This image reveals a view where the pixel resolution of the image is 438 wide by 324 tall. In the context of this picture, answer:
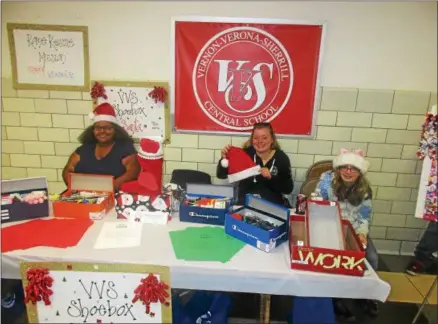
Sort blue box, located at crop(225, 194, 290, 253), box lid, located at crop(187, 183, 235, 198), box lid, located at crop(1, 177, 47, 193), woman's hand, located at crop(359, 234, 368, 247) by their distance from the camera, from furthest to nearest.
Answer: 1. box lid, located at crop(187, 183, 235, 198)
2. box lid, located at crop(1, 177, 47, 193)
3. woman's hand, located at crop(359, 234, 368, 247)
4. blue box, located at crop(225, 194, 290, 253)

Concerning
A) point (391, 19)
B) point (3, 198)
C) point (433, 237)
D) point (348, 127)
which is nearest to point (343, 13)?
point (391, 19)

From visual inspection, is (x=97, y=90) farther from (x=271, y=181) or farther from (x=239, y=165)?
(x=271, y=181)

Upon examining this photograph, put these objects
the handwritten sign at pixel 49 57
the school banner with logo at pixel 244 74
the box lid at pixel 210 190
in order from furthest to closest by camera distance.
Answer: the handwritten sign at pixel 49 57 < the school banner with logo at pixel 244 74 < the box lid at pixel 210 190

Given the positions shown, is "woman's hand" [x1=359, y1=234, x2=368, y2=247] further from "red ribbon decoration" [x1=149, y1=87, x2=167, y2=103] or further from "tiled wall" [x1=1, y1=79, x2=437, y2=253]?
"red ribbon decoration" [x1=149, y1=87, x2=167, y2=103]

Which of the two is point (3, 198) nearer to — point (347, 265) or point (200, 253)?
point (200, 253)

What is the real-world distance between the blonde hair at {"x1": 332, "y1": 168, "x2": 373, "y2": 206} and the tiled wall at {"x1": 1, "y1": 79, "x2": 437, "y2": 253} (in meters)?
0.92

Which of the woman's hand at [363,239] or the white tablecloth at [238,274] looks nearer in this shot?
the white tablecloth at [238,274]

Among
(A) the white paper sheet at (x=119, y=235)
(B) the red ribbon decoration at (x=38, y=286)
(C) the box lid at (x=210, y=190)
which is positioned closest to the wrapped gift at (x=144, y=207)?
(A) the white paper sheet at (x=119, y=235)

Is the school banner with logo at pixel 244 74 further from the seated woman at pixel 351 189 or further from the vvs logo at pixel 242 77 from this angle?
the seated woman at pixel 351 189

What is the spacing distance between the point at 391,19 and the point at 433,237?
73.5 inches

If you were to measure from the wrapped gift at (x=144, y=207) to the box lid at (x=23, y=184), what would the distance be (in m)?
0.48

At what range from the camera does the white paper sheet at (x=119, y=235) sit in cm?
193

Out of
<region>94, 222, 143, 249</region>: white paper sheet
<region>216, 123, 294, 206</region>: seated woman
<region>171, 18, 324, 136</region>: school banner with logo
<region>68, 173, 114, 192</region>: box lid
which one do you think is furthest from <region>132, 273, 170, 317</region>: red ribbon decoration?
<region>171, 18, 324, 136</region>: school banner with logo

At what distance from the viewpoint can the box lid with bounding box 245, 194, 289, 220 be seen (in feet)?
6.78
